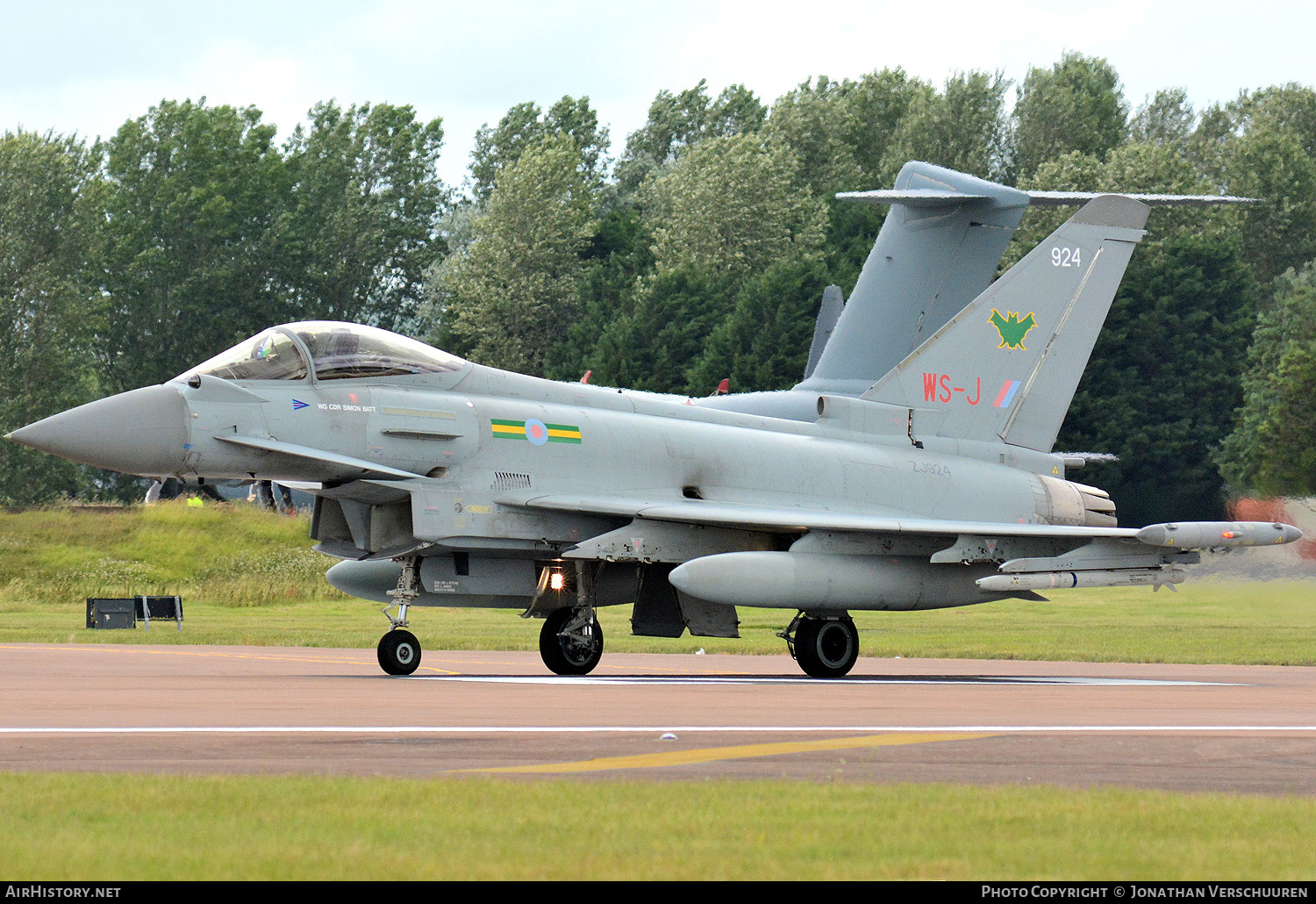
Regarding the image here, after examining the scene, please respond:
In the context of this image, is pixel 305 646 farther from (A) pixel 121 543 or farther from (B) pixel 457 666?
(A) pixel 121 543

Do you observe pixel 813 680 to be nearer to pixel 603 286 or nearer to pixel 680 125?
pixel 603 286

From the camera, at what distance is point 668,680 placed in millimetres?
17047

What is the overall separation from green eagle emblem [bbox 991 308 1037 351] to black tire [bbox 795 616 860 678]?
4.46 metres

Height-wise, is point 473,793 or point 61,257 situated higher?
point 61,257

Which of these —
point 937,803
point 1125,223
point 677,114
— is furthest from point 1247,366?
point 937,803

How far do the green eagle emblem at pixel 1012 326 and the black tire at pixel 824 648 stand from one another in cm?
446

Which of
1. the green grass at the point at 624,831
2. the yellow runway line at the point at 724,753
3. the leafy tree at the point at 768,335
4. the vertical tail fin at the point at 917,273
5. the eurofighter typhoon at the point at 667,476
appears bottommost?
the yellow runway line at the point at 724,753

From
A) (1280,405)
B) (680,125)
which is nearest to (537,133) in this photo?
(680,125)

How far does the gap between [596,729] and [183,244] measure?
3162 inches

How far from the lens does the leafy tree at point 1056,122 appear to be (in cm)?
8719

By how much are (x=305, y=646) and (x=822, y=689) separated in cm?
1164

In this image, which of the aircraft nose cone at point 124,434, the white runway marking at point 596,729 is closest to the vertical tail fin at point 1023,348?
the aircraft nose cone at point 124,434

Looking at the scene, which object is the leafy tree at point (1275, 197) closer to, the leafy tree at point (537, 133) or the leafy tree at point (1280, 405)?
the leafy tree at point (1280, 405)

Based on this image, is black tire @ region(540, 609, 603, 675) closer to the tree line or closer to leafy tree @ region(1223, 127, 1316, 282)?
the tree line
